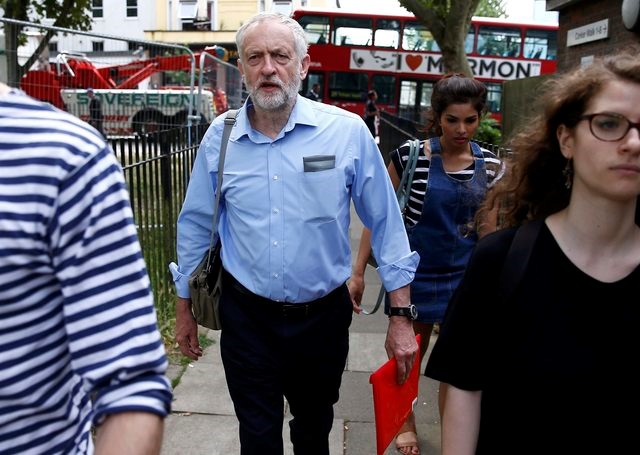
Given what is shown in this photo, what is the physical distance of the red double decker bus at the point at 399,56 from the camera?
73.3ft

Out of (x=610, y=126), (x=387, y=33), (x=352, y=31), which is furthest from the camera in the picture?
→ (x=387, y=33)

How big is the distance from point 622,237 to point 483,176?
1.81 m

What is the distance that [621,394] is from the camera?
5.41 feet

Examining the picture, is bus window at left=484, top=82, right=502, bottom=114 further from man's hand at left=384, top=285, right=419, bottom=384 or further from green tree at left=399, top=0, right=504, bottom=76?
man's hand at left=384, top=285, right=419, bottom=384

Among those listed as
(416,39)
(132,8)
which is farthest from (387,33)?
(132,8)

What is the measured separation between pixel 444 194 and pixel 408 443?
1.30m

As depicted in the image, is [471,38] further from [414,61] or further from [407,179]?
[407,179]

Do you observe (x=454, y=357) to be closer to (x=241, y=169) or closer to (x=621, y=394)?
(x=621, y=394)

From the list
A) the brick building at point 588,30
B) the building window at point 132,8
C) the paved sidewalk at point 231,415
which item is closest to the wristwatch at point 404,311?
the paved sidewalk at point 231,415

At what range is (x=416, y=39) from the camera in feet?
74.8

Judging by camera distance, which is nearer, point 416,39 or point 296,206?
point 296,206

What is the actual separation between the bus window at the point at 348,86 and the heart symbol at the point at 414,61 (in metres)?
1.48

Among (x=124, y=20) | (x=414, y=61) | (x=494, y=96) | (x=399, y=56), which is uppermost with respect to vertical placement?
(x=124, y=20)

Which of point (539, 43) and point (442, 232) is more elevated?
point (539, 43)
